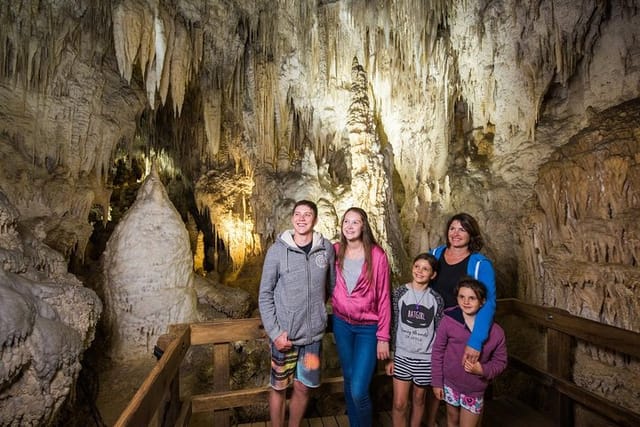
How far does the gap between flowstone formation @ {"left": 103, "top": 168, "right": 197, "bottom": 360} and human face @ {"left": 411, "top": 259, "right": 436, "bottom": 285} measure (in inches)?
171

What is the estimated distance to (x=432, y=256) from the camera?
201 centimetres

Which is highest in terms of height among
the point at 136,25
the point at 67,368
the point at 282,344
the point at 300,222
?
the point at 136,25

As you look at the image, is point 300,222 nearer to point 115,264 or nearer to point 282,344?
point 282,344

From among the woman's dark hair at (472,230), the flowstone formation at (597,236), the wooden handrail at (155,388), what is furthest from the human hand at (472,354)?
the flowstone formation at (597,236)

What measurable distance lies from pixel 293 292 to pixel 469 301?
90 centimetres

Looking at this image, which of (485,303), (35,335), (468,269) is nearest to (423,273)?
(468,269)

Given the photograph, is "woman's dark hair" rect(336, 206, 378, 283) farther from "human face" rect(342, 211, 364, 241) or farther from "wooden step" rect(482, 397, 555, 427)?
"wooden step" rect(482, 397, 555, 427)

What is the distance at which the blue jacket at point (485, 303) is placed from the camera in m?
1.75

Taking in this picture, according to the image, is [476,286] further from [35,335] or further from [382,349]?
[35,335]

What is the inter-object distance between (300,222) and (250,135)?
26.8 ft

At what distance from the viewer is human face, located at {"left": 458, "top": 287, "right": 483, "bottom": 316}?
5.81ft

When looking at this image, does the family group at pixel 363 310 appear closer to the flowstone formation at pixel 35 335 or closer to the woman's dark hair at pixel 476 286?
the woman's dark hair at pixel 476 286

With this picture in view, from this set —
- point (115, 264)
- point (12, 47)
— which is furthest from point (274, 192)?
point (12, 47)

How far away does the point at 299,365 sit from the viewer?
6.57 feet
